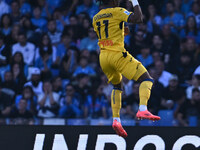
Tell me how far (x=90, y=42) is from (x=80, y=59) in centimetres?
78

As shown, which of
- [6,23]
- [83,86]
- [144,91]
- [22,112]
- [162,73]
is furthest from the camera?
[6,23]

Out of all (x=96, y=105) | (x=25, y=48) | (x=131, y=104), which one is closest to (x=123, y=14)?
(x=131, y=104)

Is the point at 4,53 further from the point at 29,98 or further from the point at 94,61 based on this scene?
A: the point at 94,61

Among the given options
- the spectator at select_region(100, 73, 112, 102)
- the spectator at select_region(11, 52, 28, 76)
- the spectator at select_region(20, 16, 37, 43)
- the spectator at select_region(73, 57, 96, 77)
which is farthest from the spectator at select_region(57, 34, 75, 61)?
the spectator at select_region(100, 73, 112, 102)

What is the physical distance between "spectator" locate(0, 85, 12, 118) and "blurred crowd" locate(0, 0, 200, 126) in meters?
0.03

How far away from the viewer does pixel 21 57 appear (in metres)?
13.9

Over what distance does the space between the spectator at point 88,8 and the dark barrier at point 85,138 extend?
21.9 feet

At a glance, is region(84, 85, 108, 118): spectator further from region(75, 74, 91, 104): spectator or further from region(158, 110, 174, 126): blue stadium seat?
region(158, 110, 174, 126): blue stadium seat

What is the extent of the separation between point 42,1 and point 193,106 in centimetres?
630

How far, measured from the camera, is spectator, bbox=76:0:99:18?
15.2 meters

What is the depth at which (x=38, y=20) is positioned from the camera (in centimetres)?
1527

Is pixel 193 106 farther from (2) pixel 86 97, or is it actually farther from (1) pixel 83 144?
(1) pixel 83 144

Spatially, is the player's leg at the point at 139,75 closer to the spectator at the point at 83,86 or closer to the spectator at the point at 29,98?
the spectator at the point at 83,86

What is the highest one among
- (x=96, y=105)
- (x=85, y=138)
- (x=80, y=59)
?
(x=80, y=59)
